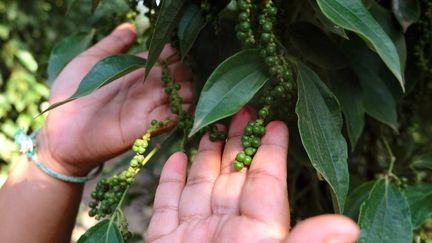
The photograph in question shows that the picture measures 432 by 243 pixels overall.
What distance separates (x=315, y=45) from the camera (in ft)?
2.04

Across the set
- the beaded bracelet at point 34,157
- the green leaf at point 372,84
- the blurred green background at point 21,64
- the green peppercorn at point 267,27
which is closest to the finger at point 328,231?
the green peppercorn at point 267,27

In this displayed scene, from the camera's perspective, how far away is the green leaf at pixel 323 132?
1.57ft

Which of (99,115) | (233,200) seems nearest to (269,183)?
(233,200)

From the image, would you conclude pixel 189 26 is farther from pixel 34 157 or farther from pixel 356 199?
pixel 34 157

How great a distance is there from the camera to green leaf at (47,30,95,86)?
89cm

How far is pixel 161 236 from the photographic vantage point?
1.81 ft

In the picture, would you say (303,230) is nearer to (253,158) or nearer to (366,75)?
(253,158)

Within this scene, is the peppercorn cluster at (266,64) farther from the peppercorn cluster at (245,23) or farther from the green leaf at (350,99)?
the green leaf at (350,99)

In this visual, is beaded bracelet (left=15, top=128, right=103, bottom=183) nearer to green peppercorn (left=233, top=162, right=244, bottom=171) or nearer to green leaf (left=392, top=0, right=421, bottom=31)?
green peppercorn (left=233, top=162, right=244, bottom=171)

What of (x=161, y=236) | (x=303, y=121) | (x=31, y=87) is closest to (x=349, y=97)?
(x=303, y=121)

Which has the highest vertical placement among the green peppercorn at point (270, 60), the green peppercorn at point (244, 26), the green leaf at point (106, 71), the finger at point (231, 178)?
the green peppercorn at point (244, 26)

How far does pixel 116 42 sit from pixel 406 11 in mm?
471

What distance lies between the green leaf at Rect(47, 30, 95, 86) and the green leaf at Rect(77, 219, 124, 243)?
37 cm

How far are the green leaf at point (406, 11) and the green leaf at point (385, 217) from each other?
19 centimetres
